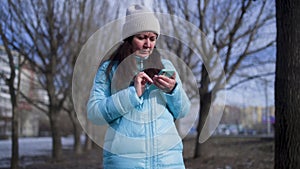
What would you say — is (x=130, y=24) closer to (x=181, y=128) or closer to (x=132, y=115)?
(x=132, y=115)

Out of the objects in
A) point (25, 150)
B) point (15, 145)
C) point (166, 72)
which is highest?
point (166, 72)

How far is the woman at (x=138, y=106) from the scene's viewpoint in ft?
5.36

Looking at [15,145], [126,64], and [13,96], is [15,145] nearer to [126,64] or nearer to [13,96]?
[13,96]

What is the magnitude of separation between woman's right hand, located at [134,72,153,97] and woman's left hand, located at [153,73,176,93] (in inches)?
1.4

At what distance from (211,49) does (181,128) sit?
0.41m

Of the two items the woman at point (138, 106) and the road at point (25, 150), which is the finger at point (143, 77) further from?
the road at point (25, 150)

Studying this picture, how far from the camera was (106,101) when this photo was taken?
165 cm

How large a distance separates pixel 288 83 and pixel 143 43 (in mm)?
3672

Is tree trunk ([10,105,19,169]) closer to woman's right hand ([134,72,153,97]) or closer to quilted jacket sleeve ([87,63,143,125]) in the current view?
quilted jacket sleeve ([87,63,143,125])

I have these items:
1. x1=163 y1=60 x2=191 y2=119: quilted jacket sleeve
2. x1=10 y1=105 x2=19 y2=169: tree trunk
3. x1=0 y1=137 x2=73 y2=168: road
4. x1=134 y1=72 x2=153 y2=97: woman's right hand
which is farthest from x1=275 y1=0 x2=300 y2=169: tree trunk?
x1=0 y1=137 x2=73 y2=168: road

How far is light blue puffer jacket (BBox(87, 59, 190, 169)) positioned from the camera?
5.38ft


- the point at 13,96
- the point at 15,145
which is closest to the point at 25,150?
the point at 13,96

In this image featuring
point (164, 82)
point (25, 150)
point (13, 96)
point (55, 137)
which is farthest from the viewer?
point (25, 150)

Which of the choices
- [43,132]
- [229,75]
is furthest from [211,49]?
[43,132]
